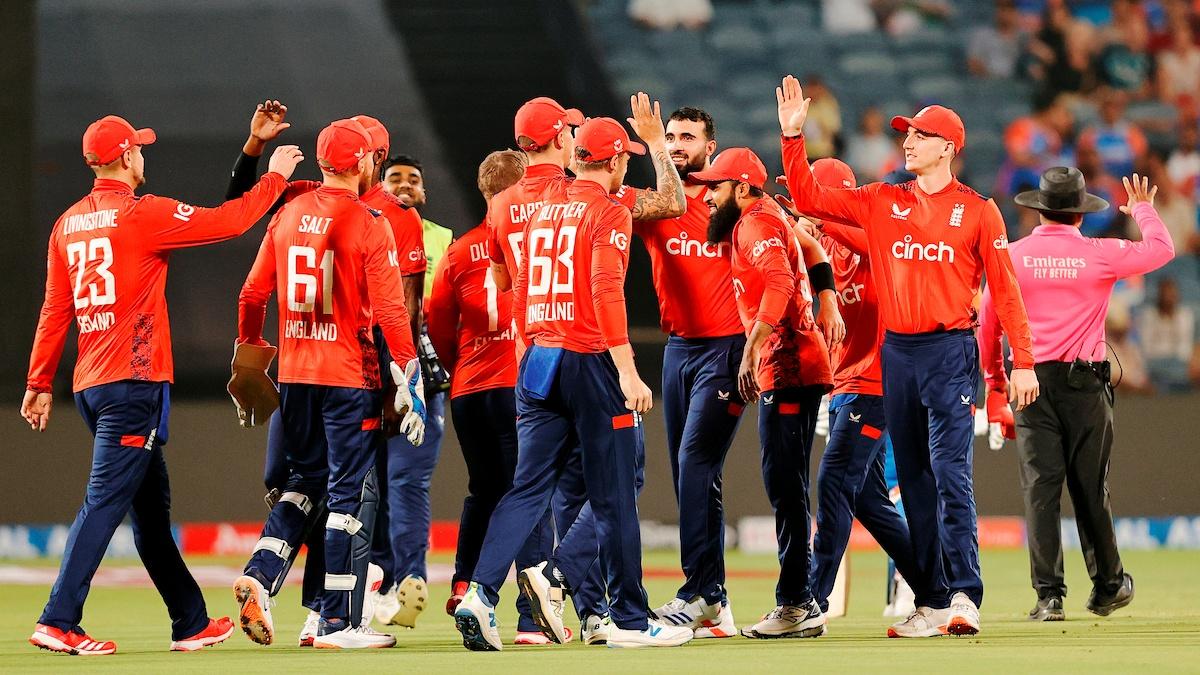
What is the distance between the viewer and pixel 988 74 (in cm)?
1805

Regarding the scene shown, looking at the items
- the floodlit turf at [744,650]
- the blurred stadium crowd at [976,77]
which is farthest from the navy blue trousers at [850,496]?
the blurred stadium crowd at [976,77]

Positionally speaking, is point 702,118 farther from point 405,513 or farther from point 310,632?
point 310,632

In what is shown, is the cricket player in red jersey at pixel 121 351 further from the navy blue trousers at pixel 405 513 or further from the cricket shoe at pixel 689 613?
the cricket shoe at pixel 689 613

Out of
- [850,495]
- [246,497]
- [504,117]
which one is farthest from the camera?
[504,117]

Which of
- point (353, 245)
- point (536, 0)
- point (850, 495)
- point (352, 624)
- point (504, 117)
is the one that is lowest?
point (352, 624)

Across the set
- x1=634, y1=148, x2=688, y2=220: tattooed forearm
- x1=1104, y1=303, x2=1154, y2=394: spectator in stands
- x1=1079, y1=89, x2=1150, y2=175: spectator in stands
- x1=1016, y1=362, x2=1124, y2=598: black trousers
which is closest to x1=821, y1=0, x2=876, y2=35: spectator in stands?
x1=1079, y1=89, x2=1150, y2=175: spectator in stands

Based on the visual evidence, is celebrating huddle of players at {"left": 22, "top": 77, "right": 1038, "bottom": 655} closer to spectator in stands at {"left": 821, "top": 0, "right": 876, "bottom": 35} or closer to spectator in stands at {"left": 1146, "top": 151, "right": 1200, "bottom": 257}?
spectator in stands at {"left": 1146, "top": 151, "right": 1200, "bottom": 257}

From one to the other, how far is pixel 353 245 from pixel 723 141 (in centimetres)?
999

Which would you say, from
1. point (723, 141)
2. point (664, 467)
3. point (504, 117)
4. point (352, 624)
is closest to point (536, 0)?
point (504, 117)

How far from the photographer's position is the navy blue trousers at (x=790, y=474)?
7941 millimetres

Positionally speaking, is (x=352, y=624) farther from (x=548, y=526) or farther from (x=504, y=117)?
(x=504, y=117)

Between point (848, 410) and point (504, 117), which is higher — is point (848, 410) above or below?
below

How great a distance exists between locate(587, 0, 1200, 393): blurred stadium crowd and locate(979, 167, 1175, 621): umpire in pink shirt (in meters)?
7.49

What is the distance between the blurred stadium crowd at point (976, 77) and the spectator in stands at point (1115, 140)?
0.02 m
